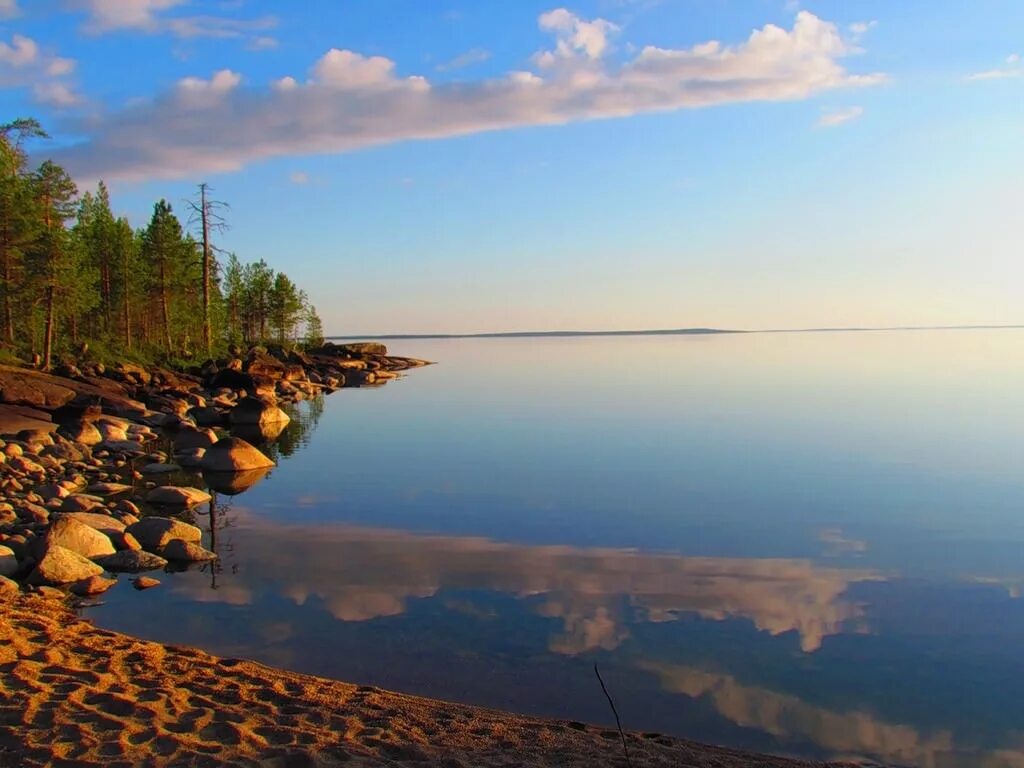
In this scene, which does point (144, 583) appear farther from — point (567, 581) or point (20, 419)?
point (20, 419)

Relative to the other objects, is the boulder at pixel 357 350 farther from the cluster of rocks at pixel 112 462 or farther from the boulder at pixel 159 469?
the boulder at pixel 159 469

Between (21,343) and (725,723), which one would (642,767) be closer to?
(725,723)

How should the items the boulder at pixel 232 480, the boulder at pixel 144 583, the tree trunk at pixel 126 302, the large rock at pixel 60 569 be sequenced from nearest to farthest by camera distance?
1. the large rock at pixel 60 569
2. the boulder at pixel 144 583
3. the boulder at pixel 232 480
4. the tree trunk at pixel 126 302

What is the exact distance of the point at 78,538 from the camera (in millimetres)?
12531

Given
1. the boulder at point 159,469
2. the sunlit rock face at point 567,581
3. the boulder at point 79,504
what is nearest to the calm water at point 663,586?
the sunlit rock face at point 567,581

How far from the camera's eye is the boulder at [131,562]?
12594 millimetres

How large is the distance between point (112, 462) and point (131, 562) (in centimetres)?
1152

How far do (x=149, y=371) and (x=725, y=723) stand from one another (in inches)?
1745

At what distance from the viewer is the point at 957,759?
7.46m

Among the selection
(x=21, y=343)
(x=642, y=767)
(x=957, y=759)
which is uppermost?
(x=21, y=343)

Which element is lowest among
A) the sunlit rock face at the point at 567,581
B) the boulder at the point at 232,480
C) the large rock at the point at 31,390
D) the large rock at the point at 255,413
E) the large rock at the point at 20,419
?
the sunlit rock face at the point at 567,581

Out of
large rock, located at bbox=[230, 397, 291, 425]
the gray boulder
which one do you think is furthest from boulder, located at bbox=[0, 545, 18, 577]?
large rock, located at bbox=[230, 397, 291, 425]

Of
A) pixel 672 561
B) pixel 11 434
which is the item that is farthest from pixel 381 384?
pixel 672 561

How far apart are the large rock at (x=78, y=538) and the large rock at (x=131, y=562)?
16 cm
